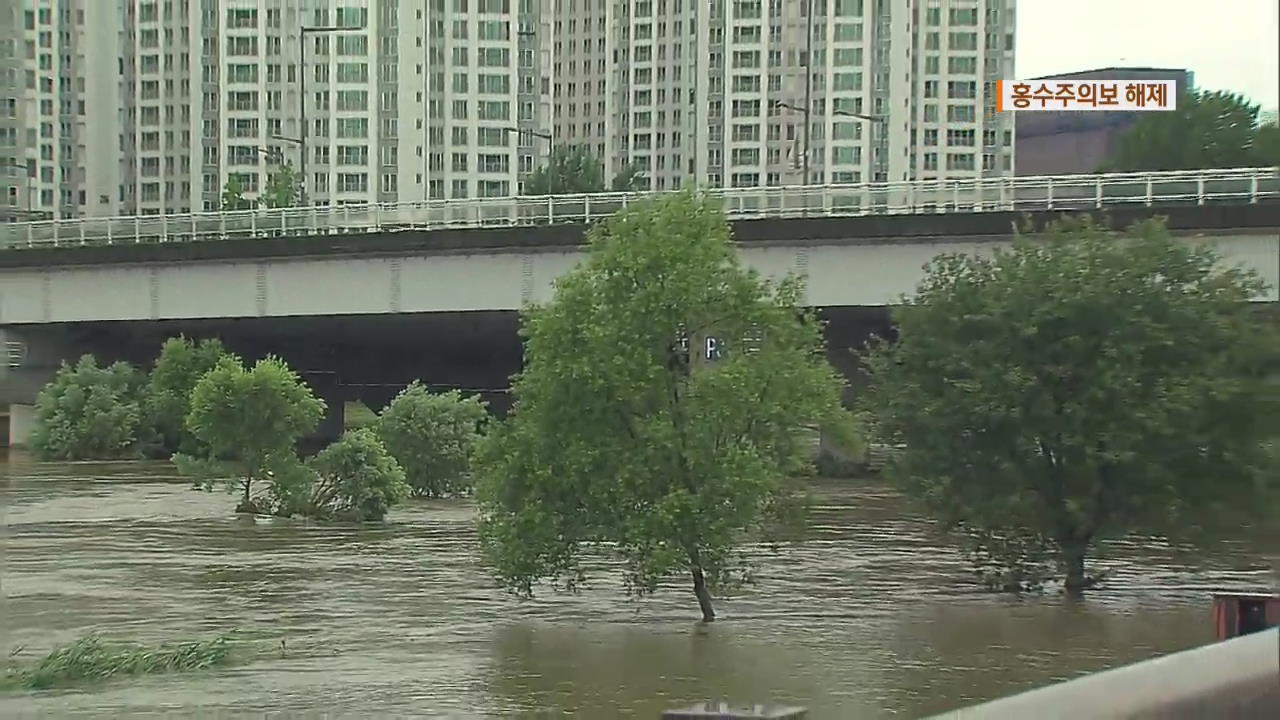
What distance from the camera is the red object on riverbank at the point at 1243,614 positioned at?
31.8 feet

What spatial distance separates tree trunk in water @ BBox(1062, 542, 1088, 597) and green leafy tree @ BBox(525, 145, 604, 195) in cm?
5307

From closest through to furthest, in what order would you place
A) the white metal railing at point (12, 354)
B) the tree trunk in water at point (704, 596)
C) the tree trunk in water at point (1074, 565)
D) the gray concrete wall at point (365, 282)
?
1. the white metal railing at point (12, 354)
2. the tree trunk in water at point (704, 596)
3. the tree trunk in water at point (1074, 565)
4. the gray concrete wall at point (365, 282)

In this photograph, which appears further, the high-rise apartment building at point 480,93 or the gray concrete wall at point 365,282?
the high-rise apartment building at point 480,93

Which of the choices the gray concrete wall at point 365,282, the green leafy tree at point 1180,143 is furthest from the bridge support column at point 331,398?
the green leafy tree at point 1180,143

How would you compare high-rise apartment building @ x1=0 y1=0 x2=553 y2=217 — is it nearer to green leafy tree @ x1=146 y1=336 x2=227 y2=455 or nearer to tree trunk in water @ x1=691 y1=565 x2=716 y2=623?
green leafy tree @ x1=146 y1=336 x2=227 y2=455

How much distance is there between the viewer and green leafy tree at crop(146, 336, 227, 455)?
1780 inches

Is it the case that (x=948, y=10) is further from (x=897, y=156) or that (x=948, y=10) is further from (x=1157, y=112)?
(x=1157, y=112)

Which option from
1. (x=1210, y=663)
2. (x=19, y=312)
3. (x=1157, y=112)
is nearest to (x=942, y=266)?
(x=1210, y=663)

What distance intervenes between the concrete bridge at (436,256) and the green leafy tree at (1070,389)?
10834 mm

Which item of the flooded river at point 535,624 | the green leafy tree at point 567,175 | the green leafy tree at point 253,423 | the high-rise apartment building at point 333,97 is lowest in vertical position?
the flooded river at point 535,624

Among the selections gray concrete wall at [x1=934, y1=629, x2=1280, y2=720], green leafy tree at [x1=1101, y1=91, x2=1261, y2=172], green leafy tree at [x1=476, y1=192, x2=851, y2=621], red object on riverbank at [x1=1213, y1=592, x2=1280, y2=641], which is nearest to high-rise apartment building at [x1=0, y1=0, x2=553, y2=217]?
green leafy tree at [x1=1101, y1=91, x2=1261, y2=172]

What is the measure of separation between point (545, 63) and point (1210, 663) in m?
106

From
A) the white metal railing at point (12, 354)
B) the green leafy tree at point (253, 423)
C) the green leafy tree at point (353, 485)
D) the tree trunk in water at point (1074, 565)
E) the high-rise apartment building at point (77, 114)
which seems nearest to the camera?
the white metal railing at point (12, 354)

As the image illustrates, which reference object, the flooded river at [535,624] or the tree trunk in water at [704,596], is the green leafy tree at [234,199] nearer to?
the flooded river at [535,624]
